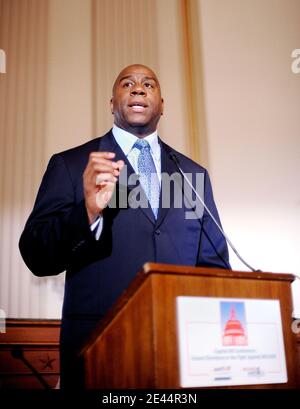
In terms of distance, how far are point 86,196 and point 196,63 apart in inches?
101

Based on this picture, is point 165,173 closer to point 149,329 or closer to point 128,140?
point 128,140

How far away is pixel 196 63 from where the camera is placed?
361cm

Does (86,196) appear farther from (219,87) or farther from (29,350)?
(219,87)

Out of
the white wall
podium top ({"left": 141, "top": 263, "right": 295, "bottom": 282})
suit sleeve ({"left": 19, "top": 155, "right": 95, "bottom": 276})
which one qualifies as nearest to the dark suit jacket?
suit sleeve ({"left": 19, "top": 155, "right": 95, "bottom": 276})

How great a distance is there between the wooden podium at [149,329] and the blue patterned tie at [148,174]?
653 millimetres

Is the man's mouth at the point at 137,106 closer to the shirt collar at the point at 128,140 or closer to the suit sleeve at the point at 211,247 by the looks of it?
the shirt collar at the point at 128,140

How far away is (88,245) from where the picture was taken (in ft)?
4.52

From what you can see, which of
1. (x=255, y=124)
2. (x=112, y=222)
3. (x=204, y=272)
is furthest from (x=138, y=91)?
(x=255, y=124)

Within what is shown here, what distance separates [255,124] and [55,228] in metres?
2.39

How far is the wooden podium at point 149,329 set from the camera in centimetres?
98

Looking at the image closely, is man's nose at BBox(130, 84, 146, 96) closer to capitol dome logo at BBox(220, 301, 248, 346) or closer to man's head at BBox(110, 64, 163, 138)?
man's head at BBox(110, 64, 163, 138)

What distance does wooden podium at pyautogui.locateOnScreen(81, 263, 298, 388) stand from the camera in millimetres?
977

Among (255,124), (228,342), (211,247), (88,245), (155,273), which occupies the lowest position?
(228,342)

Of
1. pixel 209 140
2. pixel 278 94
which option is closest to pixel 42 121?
pixel 209 140
